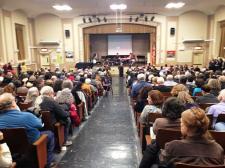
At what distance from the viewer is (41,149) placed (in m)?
2.71

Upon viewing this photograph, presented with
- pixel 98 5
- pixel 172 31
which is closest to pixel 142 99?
pixel 98 5

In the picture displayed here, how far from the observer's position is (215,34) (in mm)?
14312

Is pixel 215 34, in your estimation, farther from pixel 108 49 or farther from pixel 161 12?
pixel 108 49

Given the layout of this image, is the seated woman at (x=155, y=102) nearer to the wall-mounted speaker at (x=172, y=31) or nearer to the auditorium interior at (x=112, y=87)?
the auditorium interior at (x=112, y=87)

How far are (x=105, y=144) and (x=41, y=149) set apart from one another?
4.85 feet

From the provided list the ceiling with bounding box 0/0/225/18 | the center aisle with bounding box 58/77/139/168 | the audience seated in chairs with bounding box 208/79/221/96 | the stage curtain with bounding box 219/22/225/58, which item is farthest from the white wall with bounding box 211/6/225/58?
the audience seated in chairs with bounding box 208/79/221/96

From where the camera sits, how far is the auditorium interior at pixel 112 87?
7.42 feet

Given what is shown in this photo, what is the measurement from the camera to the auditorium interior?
2.26 meters

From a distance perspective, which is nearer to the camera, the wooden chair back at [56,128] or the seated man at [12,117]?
the seated man at [12,117]

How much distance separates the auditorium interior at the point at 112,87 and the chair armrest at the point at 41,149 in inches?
0.6

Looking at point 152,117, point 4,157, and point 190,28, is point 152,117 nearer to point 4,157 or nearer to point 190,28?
point 4,157

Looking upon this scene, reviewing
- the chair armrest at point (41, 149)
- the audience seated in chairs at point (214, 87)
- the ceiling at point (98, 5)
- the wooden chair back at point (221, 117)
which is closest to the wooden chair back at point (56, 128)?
the chair armrest at point (41, 149)

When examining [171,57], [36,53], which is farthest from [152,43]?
[36,53]

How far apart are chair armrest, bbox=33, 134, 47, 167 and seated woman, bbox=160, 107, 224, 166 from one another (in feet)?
5.11
